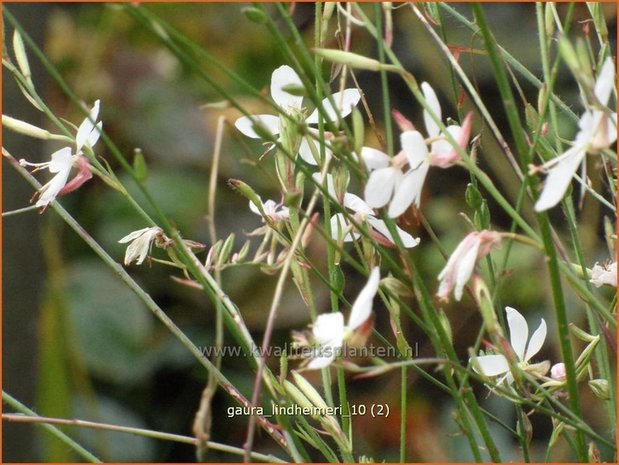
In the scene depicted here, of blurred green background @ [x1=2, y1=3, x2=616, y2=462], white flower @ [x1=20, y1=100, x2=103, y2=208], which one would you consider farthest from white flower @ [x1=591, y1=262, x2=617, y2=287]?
blurred green background @ [x1=2, y1=3, x2=616, y2=462]

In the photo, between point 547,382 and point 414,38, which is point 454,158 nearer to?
point 547,382

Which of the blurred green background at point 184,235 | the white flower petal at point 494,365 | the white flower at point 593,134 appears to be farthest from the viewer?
the blurred green background at point 184,235

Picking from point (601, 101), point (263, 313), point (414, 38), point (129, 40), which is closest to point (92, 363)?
point (263, 313)

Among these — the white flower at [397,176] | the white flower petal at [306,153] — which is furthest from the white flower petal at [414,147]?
the white flower petal at [306,153]

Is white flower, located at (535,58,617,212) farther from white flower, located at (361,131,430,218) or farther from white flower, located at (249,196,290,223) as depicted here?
white flower, located at (249,196,290,223)

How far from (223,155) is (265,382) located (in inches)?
43.8

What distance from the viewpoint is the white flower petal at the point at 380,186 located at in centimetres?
34

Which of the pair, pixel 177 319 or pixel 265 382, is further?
pixel 177 319

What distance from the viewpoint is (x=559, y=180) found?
31cm

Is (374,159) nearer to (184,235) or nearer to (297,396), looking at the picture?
(297,396)

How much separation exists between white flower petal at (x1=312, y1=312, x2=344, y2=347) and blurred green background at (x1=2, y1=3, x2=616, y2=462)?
2.75 ft

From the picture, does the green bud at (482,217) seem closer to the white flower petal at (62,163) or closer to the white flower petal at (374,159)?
the white flower petal at (374,159)

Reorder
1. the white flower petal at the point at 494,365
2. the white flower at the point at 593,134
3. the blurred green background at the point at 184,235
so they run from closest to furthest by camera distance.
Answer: the white flower at the point at 593,134 < the white flower petal at the point at 494,365 < the blurred green background at the point at 184,235

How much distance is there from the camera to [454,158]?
1.13ft
